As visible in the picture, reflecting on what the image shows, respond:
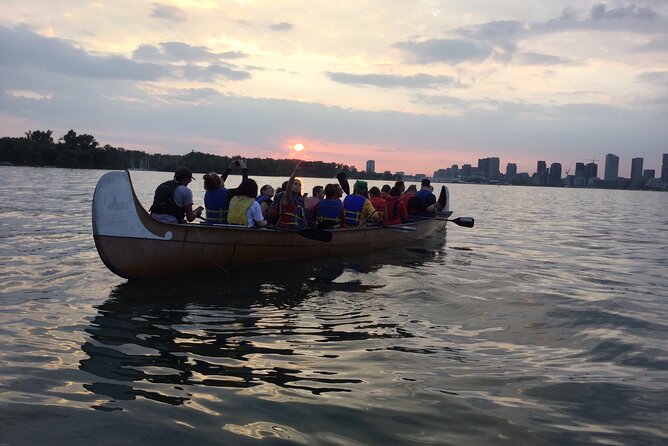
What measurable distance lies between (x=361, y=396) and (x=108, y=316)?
3932mm

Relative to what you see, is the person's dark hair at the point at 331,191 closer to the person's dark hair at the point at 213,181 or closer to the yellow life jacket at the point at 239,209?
the yellow life jacket at the point at 239,209

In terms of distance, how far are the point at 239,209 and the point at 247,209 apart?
18 cm

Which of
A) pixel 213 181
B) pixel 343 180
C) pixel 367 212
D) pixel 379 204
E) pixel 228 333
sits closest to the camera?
pixel 228 333

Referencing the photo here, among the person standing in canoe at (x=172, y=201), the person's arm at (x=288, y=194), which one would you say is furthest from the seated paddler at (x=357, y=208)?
the person standing in canoe at (x=172, y=201)

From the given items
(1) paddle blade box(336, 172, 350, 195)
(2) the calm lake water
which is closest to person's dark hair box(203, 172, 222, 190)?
(2) the calm lake water

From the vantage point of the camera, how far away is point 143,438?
3891mm

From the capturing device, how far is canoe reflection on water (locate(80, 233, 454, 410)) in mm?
5016

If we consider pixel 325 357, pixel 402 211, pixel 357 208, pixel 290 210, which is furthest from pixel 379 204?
pixel 325 357

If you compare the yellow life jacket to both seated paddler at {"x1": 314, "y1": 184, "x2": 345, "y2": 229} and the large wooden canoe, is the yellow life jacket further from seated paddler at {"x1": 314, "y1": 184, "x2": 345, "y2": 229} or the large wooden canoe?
seated paddler at {"x1": 314, "y1": 184, "x2": 345, "y2": 229}

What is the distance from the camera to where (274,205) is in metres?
12.1

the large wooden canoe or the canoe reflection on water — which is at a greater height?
the large wooden canoe

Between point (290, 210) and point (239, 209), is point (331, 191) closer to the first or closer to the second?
point (290, 210)

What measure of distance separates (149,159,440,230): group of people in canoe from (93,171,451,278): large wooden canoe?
335 mm

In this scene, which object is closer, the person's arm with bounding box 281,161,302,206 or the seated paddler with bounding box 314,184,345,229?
the person's arm with bounding box 281,161,302,206
